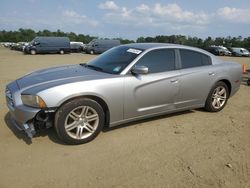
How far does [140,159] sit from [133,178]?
0.51m

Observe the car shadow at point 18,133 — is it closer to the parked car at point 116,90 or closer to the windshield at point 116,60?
the parked car at point 116,90

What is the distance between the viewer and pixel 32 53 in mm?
31797

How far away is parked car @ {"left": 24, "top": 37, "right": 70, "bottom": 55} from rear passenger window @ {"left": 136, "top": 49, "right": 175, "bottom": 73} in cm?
2930

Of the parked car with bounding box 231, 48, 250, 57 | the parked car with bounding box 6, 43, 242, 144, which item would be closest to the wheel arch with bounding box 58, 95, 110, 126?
the parked car with bounding box 6, 43, 242, 144

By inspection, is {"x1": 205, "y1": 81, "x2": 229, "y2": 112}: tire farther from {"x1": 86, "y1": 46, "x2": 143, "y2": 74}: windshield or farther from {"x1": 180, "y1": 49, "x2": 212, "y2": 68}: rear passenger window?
{"x1": 86, "y1": 46, "x2": 143, "y2": 74}: windshield

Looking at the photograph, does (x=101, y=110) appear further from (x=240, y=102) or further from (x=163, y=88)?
(x=240, y=102)

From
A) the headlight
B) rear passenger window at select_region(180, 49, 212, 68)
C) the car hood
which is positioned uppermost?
rear passenger window at select_region(180, 49, 212, 68)

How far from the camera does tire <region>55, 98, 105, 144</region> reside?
4020mm

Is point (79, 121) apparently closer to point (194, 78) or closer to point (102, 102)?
point (102, 102)

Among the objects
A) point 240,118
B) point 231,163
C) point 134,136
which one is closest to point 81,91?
point 134,136

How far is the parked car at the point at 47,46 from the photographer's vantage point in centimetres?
3197

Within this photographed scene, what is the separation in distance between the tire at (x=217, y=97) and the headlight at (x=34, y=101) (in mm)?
3590

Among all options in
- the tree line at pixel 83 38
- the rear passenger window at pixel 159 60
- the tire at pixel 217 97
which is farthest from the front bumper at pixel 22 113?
the tree line at pixel 83 38

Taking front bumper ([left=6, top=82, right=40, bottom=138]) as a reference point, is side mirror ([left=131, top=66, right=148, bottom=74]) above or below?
above
